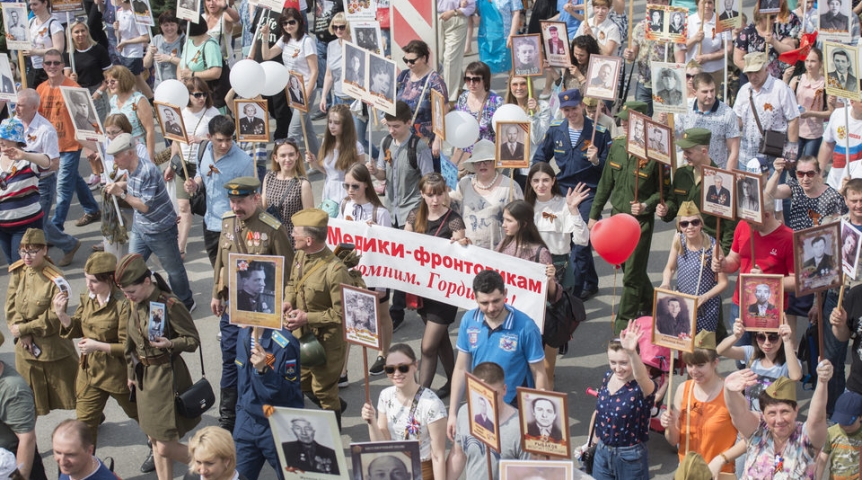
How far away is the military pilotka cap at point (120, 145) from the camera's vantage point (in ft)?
34.6

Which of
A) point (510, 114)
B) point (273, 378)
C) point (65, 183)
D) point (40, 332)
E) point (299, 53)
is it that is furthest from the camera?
point (299, 53)

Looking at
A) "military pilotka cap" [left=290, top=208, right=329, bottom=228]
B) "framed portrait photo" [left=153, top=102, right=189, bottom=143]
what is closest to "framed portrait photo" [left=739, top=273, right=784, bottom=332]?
"military pilotka cap" [left=290, top=208, right=329, bottom=228]

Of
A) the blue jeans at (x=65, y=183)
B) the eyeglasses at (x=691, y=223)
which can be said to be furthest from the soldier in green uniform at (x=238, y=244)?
the blue jeans at (x=65, y=183)

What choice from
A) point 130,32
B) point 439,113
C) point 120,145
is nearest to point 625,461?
point 439,113

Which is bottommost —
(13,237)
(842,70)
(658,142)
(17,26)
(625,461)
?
(13,237)

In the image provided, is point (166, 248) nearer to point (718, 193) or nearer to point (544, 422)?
point (718, 193)

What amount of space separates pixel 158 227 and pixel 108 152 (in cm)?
79

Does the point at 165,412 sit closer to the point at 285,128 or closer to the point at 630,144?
the point at 630,144

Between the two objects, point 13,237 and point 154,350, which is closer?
point 154,350

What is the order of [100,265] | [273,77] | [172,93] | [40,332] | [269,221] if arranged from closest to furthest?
[100,265] < [40,332] < [269,221] < [172,93] < [273,77]

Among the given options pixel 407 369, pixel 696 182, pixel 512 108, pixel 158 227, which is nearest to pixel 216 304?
pixel 158 227

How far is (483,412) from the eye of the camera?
685 cm

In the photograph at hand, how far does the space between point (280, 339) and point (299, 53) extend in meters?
7.03

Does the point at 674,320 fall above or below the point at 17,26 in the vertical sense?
below
